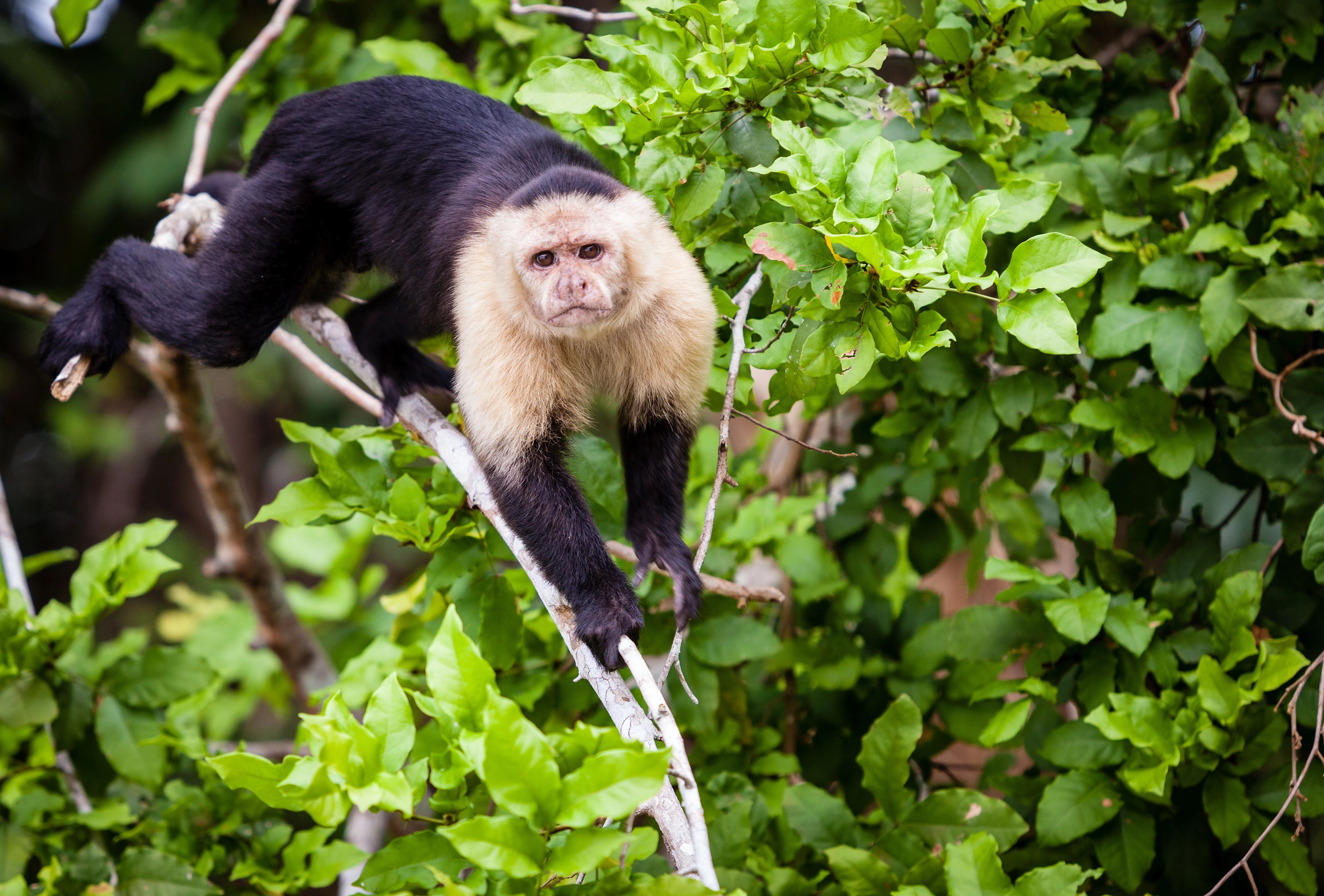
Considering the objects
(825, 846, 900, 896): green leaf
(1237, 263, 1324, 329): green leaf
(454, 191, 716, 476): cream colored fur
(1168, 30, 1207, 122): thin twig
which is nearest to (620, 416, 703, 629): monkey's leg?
(454, 191, 716, 476): cream colored fur

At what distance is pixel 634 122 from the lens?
193 centimetres

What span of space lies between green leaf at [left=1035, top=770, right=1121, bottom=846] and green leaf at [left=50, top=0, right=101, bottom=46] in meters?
2.68

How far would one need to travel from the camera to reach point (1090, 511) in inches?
89.4

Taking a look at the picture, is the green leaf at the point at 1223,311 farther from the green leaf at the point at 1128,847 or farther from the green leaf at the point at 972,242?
the green leaf at the point at 1128,847

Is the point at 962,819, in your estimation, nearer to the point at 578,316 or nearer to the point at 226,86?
the point at 578,316

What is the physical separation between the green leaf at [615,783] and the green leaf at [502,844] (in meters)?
0.06

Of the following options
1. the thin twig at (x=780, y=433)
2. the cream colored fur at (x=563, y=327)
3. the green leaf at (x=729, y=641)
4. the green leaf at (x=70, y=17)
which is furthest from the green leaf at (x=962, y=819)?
the green leaf at (x=70, y=17)

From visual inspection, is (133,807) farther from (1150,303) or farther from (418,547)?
(1150,303)

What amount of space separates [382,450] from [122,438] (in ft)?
17.7

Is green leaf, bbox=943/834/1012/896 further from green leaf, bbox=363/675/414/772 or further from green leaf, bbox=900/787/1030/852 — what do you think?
green leaf, bbox=363/675/414/772

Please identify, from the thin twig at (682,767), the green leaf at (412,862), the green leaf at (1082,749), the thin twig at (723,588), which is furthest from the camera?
the thin twig at (723,588)

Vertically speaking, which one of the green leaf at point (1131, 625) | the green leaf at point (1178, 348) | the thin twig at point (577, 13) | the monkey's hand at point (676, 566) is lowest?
the monkey's hand at point (676, 566)

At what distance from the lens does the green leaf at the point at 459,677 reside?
52.1 inches

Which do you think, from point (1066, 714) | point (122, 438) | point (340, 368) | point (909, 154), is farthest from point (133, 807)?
point (122, 438)
